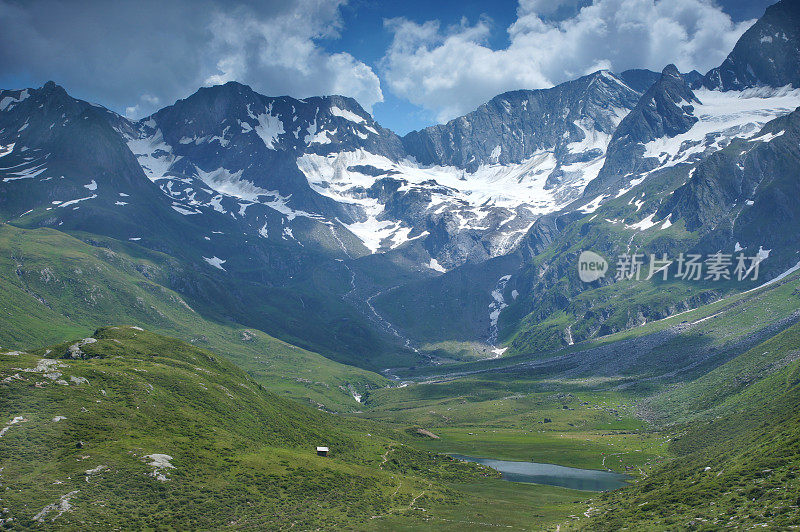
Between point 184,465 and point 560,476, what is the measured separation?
345 ft

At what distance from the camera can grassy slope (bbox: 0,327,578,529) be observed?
7575 cm

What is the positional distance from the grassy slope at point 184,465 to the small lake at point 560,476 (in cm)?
1280

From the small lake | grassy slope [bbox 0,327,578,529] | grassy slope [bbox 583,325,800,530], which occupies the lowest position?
the small lake

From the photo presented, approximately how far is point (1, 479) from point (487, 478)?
Answer: 105958mm

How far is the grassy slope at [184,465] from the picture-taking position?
249 feet

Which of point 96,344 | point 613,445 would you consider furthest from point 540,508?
point 96,344

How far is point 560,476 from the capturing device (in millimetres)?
152875

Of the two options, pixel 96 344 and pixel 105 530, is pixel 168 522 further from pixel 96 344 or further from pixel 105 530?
pixel 96 344

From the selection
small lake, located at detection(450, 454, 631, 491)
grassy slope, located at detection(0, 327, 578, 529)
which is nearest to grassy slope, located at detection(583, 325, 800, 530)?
grassy slope, located at detection(0, 327, 578, 529)

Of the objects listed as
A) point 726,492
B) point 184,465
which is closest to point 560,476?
point 726,492

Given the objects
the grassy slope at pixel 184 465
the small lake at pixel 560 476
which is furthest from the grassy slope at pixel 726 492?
the small lake at pixel 560 476

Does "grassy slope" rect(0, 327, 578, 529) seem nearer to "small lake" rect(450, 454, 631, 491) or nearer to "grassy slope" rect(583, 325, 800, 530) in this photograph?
"small lake" rect(450, 454, 631, 491)

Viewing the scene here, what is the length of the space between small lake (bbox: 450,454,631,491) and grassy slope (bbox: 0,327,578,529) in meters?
12.8

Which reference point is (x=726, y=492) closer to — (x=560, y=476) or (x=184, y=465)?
(x=184, y=465)
